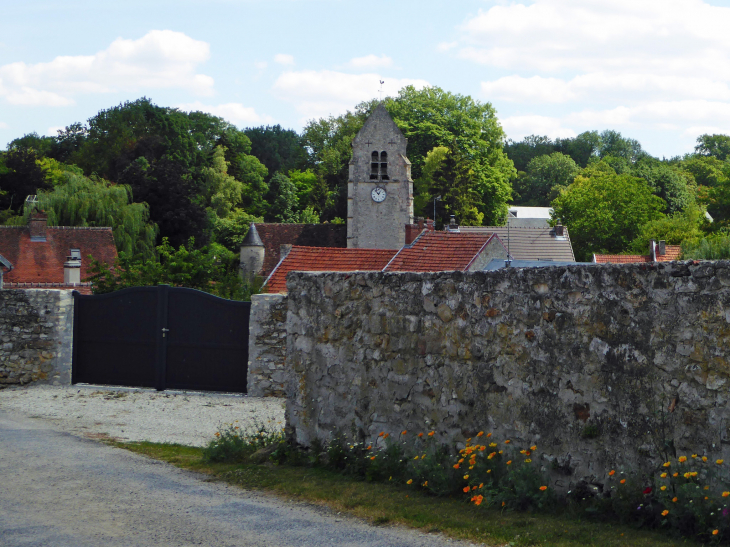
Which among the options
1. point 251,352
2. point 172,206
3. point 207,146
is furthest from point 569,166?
point 251,352

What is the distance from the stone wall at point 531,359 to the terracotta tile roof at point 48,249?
31.8 meters

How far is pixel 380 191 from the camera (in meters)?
56.8

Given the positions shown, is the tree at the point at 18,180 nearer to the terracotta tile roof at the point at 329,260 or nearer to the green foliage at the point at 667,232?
the terracotta tile roof at the point at 329,260

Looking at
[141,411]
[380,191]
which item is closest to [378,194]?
[380,191]

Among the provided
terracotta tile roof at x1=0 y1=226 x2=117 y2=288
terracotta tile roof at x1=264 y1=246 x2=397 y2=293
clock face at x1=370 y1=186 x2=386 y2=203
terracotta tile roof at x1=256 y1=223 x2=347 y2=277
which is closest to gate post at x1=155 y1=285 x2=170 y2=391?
terracotta tile roof at x1=264 y1=246 x2=397 y2=293

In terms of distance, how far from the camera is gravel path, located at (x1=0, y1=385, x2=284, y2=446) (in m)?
11.5

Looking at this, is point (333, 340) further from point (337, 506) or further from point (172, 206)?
point (172, 206)

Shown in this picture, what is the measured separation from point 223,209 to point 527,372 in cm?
7481

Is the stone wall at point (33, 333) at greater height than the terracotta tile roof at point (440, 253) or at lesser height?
lesser

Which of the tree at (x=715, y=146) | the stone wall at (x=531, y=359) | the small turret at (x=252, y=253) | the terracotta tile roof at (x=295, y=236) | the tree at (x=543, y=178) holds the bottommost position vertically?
the stone wall at (x=531, y=359)

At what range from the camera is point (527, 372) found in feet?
21.7

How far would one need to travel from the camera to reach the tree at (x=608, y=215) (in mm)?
69188

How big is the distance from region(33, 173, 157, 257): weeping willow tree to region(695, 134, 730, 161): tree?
9482cm

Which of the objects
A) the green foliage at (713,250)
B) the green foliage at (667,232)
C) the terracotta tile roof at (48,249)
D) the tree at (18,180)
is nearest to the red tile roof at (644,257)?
the green foliage at (667,232)
